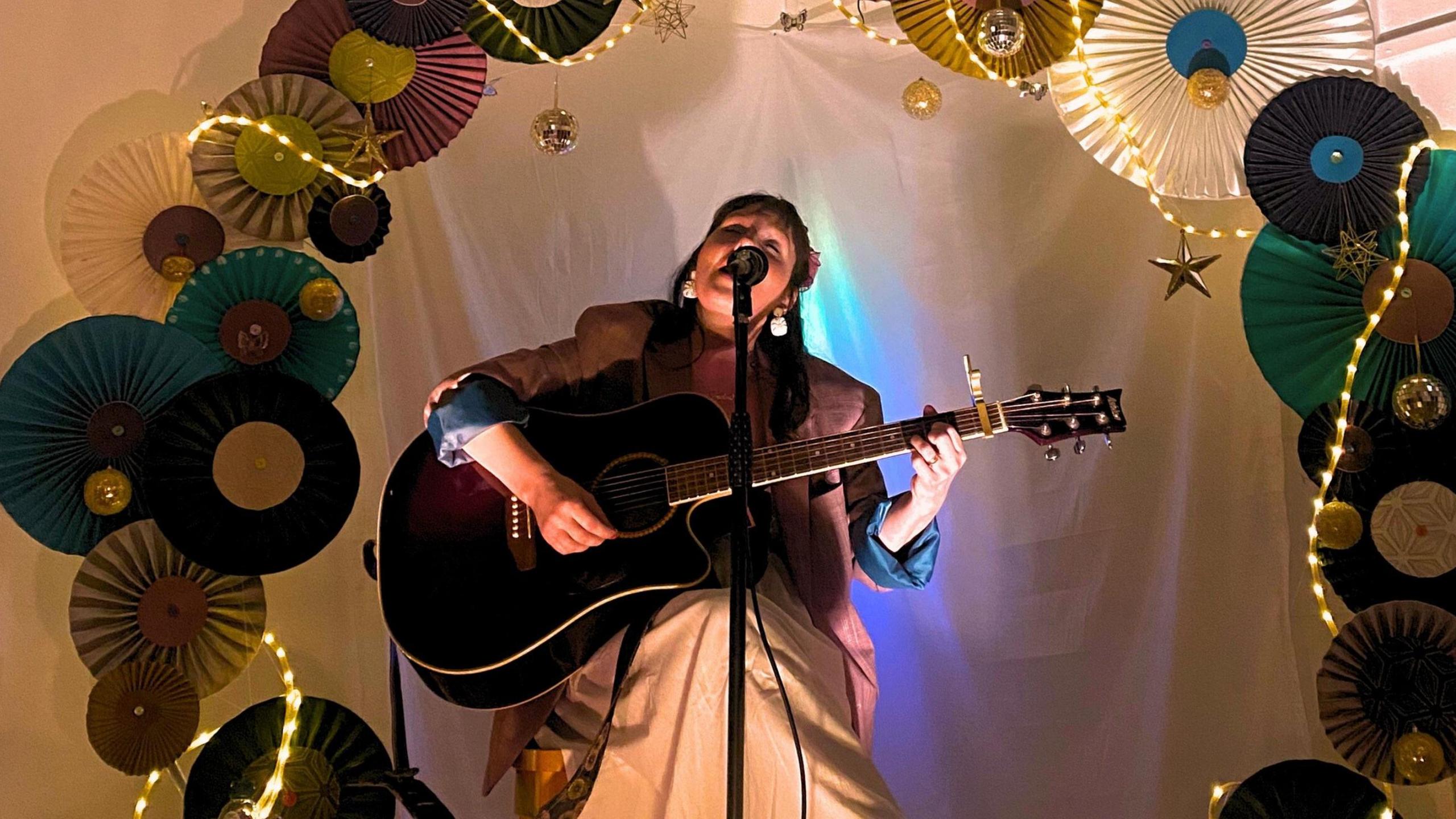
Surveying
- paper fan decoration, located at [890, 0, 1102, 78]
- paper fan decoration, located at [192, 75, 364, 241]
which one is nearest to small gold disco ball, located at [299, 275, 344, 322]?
paper fan decoration, located at [192, 75, 364, 241]

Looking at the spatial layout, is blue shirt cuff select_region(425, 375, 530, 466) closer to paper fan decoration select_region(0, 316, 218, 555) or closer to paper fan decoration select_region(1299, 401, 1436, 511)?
paper fan decoration select_region(0, 316, 218, 555)

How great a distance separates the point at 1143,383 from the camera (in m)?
2.33

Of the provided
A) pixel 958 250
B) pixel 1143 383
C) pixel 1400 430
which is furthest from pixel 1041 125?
pixel 1400 430

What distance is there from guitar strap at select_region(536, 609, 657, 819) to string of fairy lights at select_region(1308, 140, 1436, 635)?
42.4 inches

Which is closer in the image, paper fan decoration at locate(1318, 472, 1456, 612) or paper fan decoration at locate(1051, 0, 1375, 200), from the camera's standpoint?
paper fan decoration at locate(1318, 472, 1456, 612)

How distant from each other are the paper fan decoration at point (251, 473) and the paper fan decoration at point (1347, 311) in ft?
5.12

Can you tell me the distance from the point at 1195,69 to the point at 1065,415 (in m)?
0.67

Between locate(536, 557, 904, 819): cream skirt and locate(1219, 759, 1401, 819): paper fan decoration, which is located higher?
locate(536, 557, 904, 819): cream skirt

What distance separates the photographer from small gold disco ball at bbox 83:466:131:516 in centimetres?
212

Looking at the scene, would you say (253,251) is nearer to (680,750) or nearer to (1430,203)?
(680,750)

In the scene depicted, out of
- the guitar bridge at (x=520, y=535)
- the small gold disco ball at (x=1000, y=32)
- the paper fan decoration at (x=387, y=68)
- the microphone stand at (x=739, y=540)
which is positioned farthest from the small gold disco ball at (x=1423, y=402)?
the paper fan decoration at (x=387, y=68)

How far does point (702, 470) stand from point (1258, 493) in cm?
100

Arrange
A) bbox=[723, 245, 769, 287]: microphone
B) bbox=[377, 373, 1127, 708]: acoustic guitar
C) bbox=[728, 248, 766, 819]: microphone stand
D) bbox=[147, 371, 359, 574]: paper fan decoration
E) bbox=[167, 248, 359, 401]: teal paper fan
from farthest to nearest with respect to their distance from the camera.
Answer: bbox=[167, 248, 359, 401]: teal paper fan → bbox=[147, 371, 359, 574]: paper fan decoration → bbox=[377, 373, 1127, 708]: acoustic guitar → bbox=[723, 245, 769, 287]: microphone → bbox=[728, 248, 766, 819]: microphone stand

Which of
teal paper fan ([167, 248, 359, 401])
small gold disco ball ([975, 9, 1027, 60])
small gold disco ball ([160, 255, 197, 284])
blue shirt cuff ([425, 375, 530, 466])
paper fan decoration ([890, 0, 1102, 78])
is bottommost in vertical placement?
blue shirt cuff ([425, 375, 530, 466])
